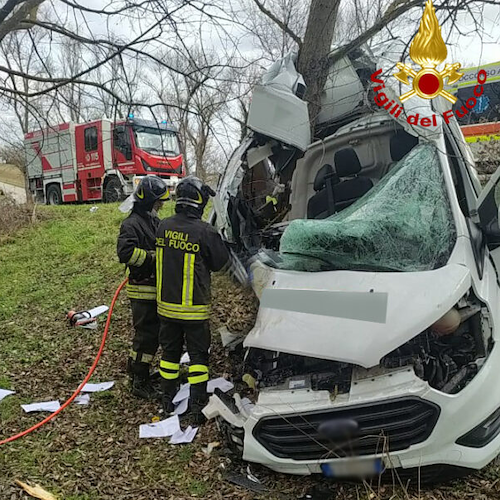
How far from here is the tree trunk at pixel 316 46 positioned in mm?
4930

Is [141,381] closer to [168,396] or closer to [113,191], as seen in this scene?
[168,396]

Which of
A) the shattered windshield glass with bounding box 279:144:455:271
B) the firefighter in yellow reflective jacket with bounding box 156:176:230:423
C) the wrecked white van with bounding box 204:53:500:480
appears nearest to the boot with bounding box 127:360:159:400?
the firefighter in yellow reflective jacket with bounding box 156:176:230:423

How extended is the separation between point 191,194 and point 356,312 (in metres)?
1.71

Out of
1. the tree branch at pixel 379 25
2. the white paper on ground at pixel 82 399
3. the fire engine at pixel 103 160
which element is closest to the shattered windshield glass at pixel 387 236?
the tree branch at pixel 379 25

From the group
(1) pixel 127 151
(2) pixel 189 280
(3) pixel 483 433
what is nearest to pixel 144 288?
(2) pixel 189 280

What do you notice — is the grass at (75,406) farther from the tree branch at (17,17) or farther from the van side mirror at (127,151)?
the van side mirror at (127,151)

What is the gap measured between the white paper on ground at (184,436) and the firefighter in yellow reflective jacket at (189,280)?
4.0 inches

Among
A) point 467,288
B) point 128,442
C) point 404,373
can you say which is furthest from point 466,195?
point 128,442

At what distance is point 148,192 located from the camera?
13.4ft

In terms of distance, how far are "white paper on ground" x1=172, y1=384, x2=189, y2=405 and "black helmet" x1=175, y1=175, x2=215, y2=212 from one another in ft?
4.84

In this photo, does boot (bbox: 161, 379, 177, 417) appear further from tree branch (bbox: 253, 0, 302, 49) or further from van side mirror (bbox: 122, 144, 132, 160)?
van side mirror (bbox: 122, 144, 132, 160)

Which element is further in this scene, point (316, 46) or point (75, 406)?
point (316, 46)

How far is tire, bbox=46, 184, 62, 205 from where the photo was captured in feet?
60.2

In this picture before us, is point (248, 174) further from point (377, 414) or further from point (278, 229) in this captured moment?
point (377, 414)
